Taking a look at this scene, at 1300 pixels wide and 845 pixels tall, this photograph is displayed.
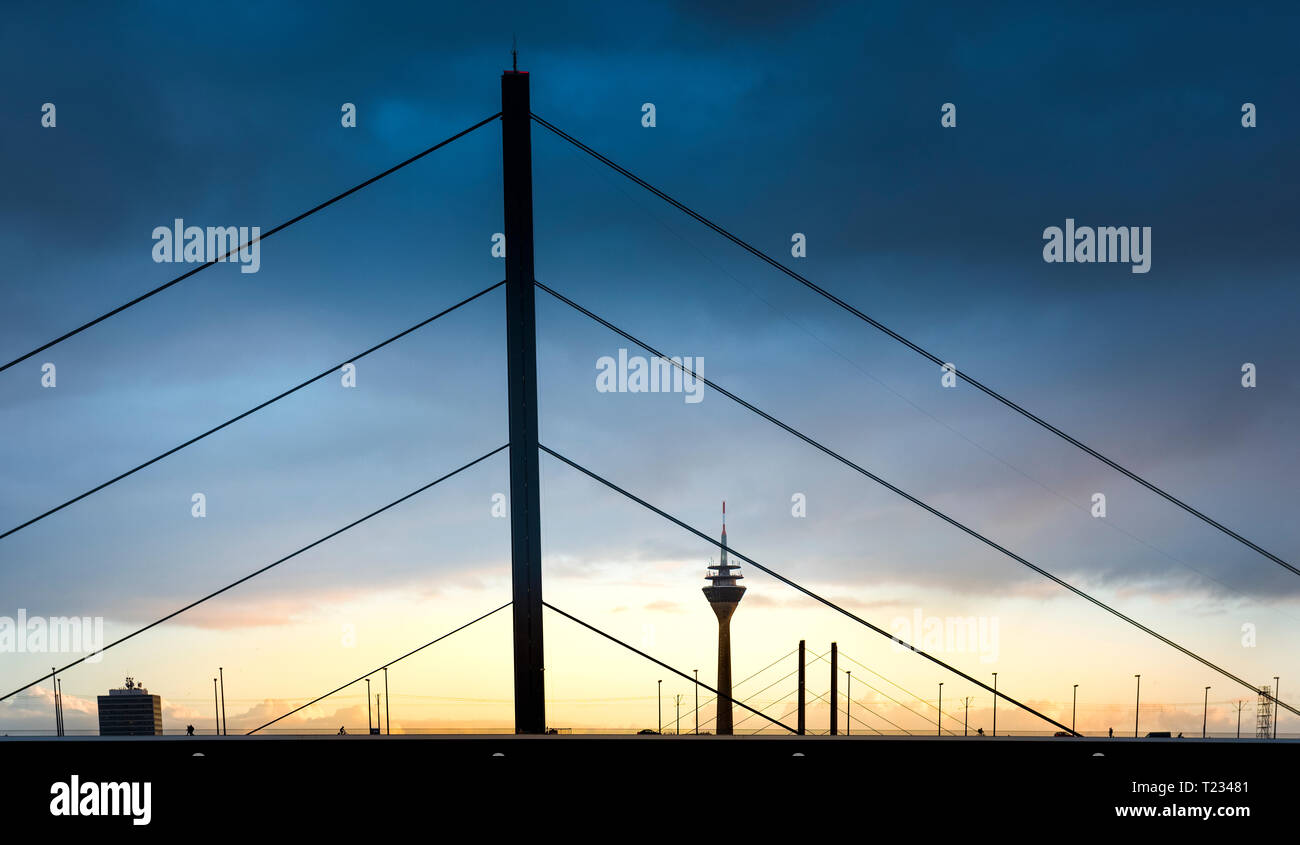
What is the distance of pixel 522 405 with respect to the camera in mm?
13102

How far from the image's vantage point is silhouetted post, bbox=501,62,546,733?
12297 mm

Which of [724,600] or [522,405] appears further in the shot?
[724,600]

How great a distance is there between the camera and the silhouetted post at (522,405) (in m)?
12.3

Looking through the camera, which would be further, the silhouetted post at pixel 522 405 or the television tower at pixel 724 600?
the television tower at pixel 724 600

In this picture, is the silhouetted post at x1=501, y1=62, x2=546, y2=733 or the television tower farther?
the television tower
